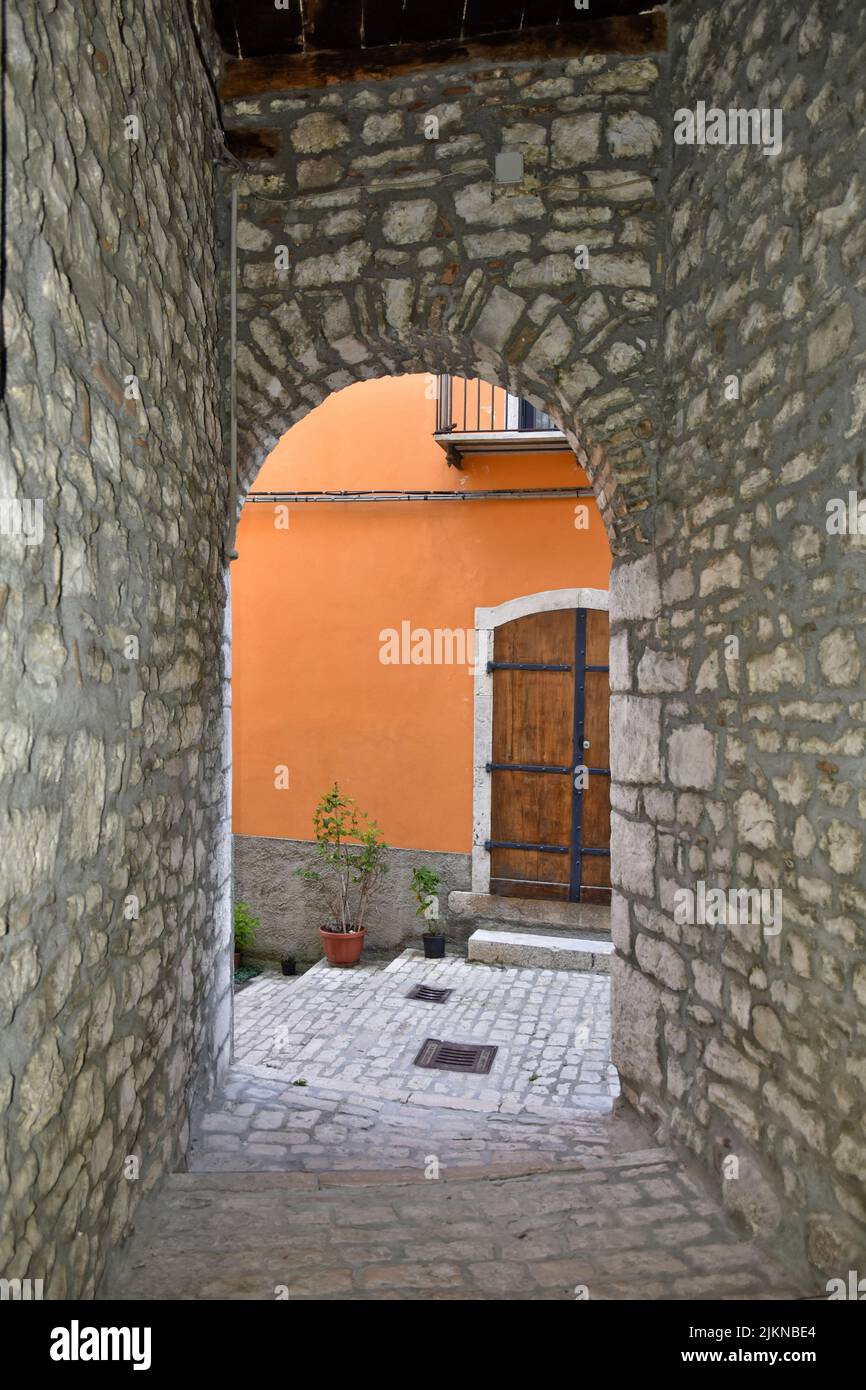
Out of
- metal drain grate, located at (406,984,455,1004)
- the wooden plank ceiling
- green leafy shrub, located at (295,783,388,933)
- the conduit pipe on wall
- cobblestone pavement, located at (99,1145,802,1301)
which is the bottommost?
metal drain grate, located at (406,984,455,1004)

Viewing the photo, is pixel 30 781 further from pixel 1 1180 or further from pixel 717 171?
pixel 717 171

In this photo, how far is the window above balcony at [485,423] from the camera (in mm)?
6125

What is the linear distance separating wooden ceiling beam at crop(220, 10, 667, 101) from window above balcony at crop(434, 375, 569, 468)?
291cm

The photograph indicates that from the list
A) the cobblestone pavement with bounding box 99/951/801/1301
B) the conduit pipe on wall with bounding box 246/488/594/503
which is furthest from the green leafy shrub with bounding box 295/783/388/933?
the conduit pipe on wall with bounding box 246/488/594/503

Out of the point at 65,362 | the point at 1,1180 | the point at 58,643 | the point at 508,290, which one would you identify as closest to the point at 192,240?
the point at 508,290

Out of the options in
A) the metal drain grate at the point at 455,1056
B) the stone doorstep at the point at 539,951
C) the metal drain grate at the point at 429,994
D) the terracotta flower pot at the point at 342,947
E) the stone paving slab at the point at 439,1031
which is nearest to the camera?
the stone paving slab at the point at 439,1031

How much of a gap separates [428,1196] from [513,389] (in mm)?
2968

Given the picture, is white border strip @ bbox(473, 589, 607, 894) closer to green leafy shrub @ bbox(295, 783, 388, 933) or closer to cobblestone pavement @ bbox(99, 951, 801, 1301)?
green leafy shrub @ bbox(295, 783, 388, 933)

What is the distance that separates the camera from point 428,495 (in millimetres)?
6609

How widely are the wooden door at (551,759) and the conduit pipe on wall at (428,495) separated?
86 cm

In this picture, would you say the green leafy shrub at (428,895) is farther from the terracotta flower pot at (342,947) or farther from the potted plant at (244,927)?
the potted plant at (244,927)

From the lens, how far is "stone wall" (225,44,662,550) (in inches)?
123

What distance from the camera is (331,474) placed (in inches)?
273

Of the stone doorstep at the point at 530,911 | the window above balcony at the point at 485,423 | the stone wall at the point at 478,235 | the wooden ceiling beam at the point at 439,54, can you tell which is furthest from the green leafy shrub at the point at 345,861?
the wooden ceiling beam at the point at 439,54
